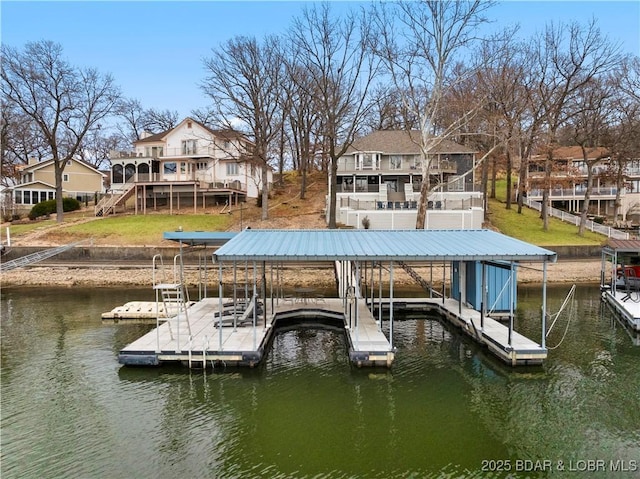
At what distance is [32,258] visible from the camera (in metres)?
31.0

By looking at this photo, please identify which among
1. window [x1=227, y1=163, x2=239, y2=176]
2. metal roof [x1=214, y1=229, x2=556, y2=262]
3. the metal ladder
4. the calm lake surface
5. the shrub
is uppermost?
window [x1=227, y1=163, x2=239, y2=176]

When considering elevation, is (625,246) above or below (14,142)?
below

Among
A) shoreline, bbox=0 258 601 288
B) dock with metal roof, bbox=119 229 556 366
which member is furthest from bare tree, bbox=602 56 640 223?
dock with metal roof, bbox=119 229 556 366

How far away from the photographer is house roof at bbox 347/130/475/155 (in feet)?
141

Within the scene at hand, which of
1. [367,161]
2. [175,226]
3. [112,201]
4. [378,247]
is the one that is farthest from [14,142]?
[378,247]

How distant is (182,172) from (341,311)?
1320 inches

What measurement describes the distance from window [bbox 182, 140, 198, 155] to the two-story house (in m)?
14.2

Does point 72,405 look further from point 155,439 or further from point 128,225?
point 128,225

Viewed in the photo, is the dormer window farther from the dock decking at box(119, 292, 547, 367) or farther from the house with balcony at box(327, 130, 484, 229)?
the dock decking at box(119, 292, 547, 367)

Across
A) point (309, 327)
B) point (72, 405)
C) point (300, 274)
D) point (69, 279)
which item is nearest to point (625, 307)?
point (309, 327)

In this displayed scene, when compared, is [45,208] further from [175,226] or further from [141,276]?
[141,276]

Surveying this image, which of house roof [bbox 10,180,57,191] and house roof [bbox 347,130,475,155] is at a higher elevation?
house roof [bbox 347,130,475,155]

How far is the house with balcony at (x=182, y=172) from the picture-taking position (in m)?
46.4

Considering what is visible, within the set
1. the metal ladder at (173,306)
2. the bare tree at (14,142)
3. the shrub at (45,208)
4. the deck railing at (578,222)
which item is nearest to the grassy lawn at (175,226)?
the deck railing at (578,222)
